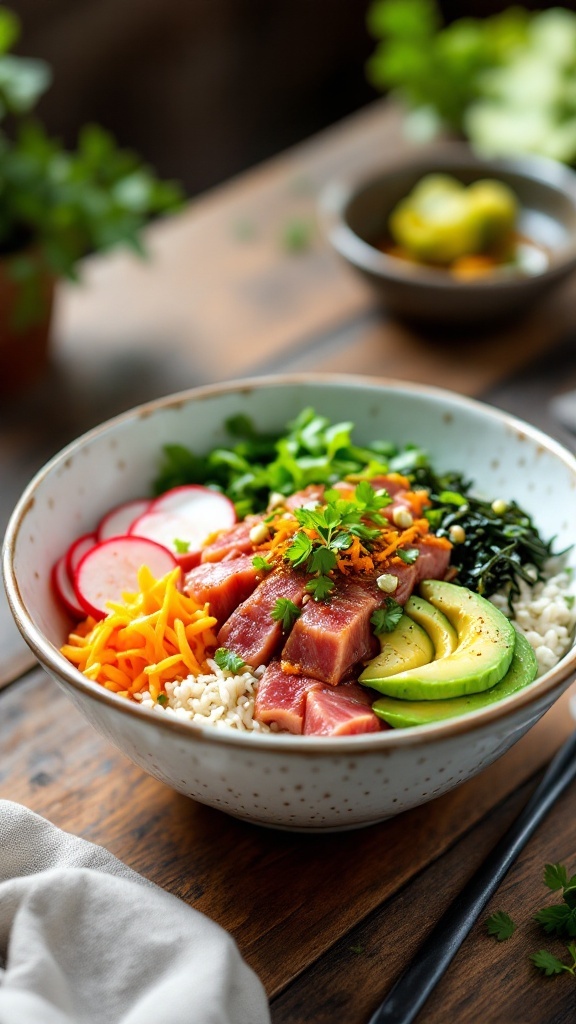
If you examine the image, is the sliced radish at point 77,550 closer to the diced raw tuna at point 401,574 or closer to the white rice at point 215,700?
the white rice at point 215,700

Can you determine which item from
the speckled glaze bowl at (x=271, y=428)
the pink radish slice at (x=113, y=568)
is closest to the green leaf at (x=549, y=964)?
the speckled glaze bowl at (x=271, y=428)

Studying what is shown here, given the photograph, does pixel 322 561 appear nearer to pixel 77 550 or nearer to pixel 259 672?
pixel 259 672

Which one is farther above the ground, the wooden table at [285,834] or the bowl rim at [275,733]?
the bowl rim at [275,733]

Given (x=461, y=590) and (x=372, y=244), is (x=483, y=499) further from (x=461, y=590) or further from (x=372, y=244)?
(x=372, y=244)

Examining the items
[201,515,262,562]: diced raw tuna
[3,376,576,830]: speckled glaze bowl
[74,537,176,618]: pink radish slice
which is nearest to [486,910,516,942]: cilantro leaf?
[3,376,576,830]: speckled glaze bowl

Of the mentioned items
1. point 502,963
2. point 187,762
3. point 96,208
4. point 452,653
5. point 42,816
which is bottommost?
point 502,963

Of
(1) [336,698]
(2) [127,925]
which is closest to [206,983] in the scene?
(2) [127,925]

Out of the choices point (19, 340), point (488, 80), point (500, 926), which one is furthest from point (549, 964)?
point (488, 80)

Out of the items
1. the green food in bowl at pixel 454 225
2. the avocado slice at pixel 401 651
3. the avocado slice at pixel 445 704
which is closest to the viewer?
the avocado slice at pixel 445 704

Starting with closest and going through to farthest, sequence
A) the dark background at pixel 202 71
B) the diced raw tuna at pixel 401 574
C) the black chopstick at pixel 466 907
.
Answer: the black chopstick at pixel 466 907, the diced raw tuna at pixel 401 574, the dark background at pixel 202 71
